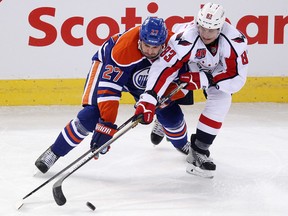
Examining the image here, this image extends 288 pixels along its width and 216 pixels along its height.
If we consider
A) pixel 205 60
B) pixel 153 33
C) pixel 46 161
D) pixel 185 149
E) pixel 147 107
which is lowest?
pixel 185 149

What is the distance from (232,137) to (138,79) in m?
1.04

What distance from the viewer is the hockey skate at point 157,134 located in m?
3.97

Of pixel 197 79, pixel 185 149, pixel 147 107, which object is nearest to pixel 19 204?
pixel 147 107

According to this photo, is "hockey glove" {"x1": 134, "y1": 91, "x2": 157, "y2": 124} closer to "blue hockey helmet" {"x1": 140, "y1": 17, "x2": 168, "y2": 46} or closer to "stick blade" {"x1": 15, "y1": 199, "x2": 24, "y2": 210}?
"blue hockey helmet" {"x1": 140, "y1": 17, "x2": 168, "y2": 46}

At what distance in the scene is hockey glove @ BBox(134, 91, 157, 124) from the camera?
10.3 feet

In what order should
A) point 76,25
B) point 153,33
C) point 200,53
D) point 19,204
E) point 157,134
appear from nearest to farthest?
1. point 19,204
2. point 153,33
3. point 200,53
4. point 157,134
5. point 76,25

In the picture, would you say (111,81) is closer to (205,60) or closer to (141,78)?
(141,78)

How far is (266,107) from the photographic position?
4.91 meters

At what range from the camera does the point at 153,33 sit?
10.2 ft

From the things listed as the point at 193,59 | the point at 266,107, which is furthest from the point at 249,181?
the point at 266,107

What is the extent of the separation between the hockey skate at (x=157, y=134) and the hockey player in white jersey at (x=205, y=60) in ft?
2.11

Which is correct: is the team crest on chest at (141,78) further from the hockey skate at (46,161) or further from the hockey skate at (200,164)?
the hockey skate at (46,161)

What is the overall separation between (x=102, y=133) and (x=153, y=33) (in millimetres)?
539

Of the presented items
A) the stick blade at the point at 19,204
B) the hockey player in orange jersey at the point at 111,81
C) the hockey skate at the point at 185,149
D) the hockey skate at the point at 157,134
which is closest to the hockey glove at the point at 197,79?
the hockey player in orange jersey at the point at 111,81
